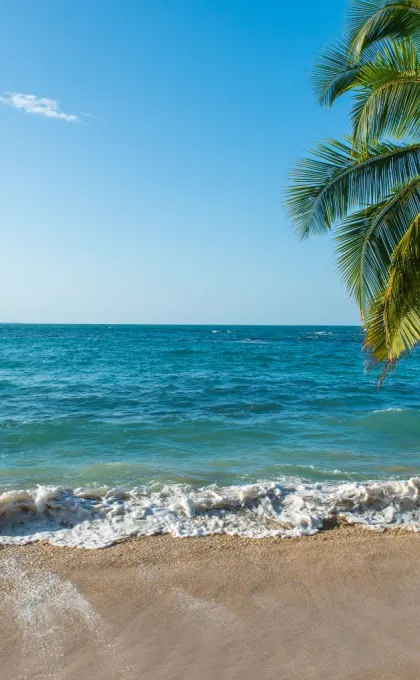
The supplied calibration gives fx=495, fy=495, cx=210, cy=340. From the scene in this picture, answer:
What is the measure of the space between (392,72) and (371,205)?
1540 mm

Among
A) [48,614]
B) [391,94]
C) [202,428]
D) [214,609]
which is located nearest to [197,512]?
[214,609]

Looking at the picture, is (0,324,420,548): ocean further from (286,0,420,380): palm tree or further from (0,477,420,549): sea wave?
(286,0,420,380): palm tree

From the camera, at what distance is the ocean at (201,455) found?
245 inches

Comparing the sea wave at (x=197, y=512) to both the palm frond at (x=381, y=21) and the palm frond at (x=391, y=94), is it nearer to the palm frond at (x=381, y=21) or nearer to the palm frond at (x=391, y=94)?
the palm frond at (x=391, y=94)

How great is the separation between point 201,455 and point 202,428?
99.2 inches

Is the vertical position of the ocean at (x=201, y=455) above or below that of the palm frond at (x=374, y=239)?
below

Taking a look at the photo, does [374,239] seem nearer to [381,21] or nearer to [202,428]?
[381,21]

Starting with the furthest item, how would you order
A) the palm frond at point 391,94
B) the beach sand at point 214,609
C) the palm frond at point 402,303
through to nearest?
the palm frond at point 391,94, the palm frond at point 402,303, the beach sand at point 214,609

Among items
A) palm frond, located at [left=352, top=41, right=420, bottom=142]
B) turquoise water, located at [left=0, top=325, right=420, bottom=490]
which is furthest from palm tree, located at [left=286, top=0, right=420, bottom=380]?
turquoise water, located at [left=0, top=325, right=420, bottom=490]

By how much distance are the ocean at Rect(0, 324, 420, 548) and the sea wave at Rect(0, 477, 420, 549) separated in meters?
0.02

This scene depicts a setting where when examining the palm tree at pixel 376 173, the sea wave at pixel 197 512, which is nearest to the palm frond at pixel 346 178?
the palm tree at pixel 376 173

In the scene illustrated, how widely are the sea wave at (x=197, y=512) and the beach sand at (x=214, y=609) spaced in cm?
31

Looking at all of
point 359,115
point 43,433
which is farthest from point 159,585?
point 43,433

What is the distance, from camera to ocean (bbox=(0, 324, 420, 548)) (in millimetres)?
6215
